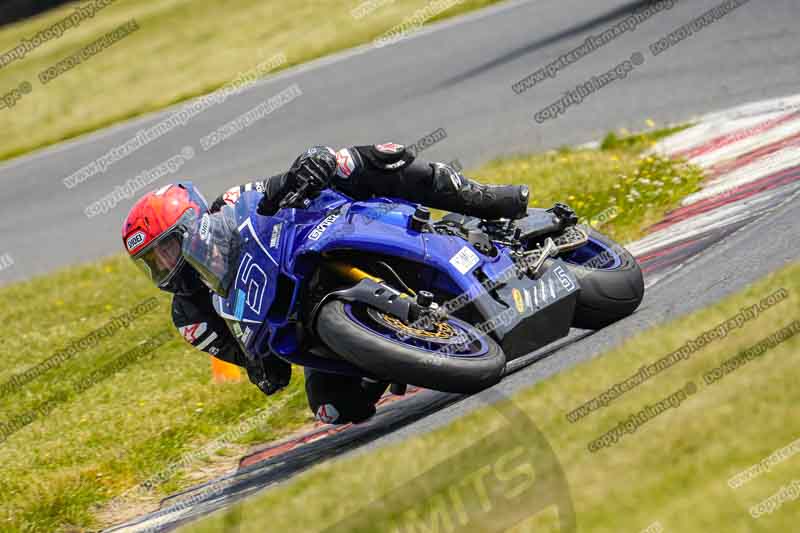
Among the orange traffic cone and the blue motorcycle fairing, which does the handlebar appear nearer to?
the blue motorcycle fairing

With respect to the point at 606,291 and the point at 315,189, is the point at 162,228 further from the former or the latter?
the point at 606,291

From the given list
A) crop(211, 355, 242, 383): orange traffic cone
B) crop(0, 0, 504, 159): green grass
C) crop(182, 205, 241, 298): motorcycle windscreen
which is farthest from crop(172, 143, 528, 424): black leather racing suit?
crop(0, 0, 504, 159): green grass

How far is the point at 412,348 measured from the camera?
5.14 m

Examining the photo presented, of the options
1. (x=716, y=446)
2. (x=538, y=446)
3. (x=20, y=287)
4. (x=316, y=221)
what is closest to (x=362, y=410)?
(x=316, y=221)

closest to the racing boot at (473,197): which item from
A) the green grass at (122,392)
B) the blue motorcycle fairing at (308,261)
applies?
the blue motorcycle fairing at (308,261)

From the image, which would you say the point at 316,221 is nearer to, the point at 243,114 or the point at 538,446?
the point at 538,446

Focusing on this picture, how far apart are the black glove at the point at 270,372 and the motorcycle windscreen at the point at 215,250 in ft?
1.57

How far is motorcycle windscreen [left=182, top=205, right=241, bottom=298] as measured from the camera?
5.73 meters

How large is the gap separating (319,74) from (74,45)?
10388 mm

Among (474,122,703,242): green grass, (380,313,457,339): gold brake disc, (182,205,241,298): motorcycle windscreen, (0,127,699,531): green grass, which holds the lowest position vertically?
(474,122,703,242): green grass

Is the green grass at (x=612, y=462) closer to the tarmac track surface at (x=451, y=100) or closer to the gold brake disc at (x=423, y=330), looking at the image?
the gold brake disc at (x=423, y=330)

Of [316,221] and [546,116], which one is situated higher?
[316,221]

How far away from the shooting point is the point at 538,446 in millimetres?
4125

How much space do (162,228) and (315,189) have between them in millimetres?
858
